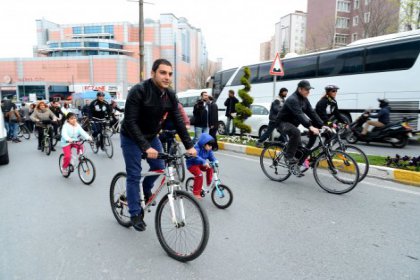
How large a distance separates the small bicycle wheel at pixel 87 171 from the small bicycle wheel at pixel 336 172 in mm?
4225

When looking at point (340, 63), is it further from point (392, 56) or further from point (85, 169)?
point (85, 169)

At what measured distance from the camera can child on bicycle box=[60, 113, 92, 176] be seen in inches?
255

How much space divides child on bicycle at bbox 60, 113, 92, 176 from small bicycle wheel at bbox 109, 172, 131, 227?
2.78m

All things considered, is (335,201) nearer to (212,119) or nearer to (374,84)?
(212,119)

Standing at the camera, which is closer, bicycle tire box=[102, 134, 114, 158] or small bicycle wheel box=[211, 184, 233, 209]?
small bicycle wheel box=[211, 184, 233, 209]

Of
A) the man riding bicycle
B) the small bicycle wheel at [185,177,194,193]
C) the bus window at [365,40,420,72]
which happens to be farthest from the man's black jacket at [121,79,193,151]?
the bus window at [365,40,420,72]

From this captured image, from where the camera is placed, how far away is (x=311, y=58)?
47.2 ft

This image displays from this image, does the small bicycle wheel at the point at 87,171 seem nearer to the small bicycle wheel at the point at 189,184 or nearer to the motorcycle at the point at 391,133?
the small bicycle wheel at the point at 189,184

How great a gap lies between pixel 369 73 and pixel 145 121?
11.4 meters

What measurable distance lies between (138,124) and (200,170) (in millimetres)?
1583

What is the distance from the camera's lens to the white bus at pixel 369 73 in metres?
10.9

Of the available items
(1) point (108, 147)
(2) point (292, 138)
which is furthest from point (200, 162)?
(1) point (108, 147)

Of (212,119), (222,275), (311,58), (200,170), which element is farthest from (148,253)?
(311,58)

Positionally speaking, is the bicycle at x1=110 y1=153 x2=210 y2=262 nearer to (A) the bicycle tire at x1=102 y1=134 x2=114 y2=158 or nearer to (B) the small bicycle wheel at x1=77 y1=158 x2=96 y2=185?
(B) the small bicycle wheel at x1=77 y1=158 x2=96 y2=185
